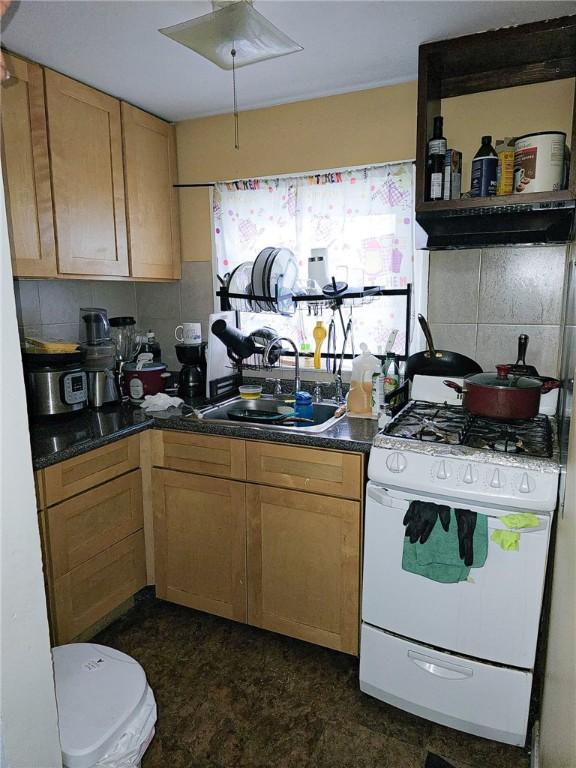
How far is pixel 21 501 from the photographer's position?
69cm

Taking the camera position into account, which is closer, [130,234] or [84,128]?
[84,128]

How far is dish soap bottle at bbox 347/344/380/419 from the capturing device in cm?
211

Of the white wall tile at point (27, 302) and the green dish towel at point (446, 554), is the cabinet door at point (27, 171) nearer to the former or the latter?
the white wall tile at point (27, 302)

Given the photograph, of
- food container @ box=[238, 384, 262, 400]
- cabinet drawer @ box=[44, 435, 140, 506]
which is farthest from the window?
cabinet drawer @ box=[44, 435, 140, 506]

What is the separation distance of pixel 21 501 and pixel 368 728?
59.6 inches

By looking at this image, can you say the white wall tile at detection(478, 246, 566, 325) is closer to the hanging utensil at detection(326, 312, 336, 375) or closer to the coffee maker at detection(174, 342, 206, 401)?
the hanging utensil at detection(326, 312, 336, 375)

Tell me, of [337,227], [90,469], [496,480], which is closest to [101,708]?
[90,469]

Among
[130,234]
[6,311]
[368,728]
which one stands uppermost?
[130,234]

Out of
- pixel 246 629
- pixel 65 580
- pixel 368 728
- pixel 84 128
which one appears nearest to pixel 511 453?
pixel 368 728

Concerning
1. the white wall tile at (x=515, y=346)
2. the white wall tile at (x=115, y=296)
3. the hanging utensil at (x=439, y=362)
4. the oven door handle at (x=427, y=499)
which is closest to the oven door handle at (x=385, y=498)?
the oven door handle at (x=427, y=499)

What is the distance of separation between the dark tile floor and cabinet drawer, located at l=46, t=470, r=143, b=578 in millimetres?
428

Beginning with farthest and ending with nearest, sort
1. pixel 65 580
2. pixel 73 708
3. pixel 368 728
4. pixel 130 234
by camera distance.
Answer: pixel 130 234
pixel 65 580
pixel 368 728
pixel 73 708

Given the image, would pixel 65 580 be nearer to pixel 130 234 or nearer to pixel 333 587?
pixel 333 587

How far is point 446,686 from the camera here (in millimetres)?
1620
